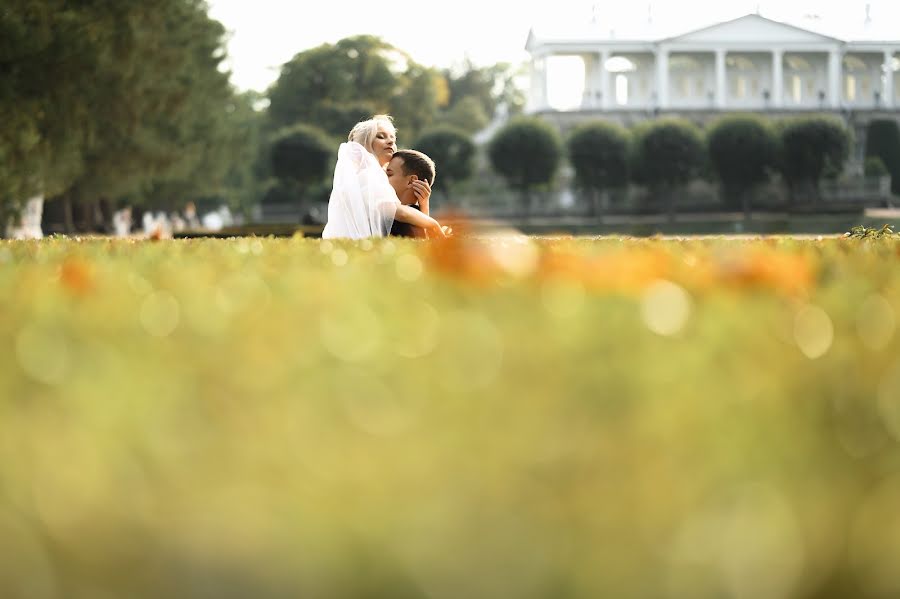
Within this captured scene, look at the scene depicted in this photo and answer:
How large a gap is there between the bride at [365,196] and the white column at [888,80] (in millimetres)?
74977

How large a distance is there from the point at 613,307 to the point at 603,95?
3050 inches

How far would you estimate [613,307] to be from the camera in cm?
192

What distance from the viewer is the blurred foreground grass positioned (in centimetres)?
115

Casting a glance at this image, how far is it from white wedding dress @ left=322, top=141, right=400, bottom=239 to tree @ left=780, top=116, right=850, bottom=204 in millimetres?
51595

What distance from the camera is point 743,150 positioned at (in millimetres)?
56406

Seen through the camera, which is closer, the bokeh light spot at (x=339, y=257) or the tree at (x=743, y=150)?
the bokeh light spot at (x=339, y=257)

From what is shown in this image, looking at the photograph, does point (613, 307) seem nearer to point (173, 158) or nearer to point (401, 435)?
point (401, 435)

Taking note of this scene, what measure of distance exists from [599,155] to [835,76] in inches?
1102

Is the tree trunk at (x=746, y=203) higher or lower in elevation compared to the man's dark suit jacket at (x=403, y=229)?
lower

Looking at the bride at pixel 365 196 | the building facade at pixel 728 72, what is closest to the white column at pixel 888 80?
the building facade at pixel 728 72

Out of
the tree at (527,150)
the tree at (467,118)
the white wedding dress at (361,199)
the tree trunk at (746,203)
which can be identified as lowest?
the tree trunk at (746,203)

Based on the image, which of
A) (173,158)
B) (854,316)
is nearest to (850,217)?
(173,158)

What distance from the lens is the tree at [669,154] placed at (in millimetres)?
56625

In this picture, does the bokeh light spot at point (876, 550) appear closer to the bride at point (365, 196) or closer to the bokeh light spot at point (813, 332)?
the bokeh light spot at point (813, 332)
